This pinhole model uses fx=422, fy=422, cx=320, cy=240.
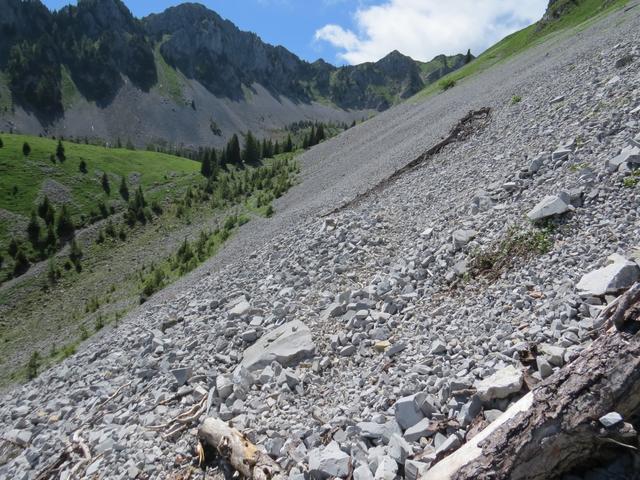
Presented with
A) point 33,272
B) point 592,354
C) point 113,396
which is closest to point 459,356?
point 592,354

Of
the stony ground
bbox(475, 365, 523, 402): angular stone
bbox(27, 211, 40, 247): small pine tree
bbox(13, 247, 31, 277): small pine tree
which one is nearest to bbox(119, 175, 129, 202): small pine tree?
bbox(27, 211, 40, 247): small pine tree

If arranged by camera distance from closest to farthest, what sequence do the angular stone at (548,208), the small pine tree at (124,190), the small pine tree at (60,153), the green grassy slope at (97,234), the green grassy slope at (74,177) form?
the angular stone at (548,208), the green grassy slope at (97,234), the green grassy slope at (74,177), the small pine tree at (124,190), the small pine tree at (60,153)

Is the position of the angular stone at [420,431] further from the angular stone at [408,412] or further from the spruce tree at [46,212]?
the spruce tree at [46,212]

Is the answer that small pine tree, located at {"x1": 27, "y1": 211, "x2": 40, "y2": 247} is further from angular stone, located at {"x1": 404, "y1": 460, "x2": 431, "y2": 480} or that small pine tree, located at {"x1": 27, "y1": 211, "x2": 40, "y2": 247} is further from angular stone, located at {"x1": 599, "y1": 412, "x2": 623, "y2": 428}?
angular stone, located at {"x1": 599, "y1": 412, "x2": 623, "y2": 428}

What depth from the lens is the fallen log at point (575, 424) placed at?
224 inches

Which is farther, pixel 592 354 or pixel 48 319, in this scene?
pixel 48 319

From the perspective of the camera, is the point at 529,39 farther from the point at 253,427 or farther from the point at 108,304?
the point at 253,427

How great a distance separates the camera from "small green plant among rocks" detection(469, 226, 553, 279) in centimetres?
1127

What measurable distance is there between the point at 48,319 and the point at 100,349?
35.3 m

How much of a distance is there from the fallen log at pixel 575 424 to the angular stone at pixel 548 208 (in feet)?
19.7

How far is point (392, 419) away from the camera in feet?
26.9

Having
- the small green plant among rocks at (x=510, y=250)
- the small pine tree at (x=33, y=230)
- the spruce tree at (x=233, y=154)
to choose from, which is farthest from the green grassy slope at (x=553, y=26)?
the small green plant among rocks at (x=510, y=250)

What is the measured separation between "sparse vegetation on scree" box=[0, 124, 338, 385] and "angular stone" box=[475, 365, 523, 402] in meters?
31.3

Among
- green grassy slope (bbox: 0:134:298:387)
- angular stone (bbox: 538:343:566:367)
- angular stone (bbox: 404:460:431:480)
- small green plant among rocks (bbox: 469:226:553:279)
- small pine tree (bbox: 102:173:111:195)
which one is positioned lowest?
angular stone (bbox: 404:460:431:480)
